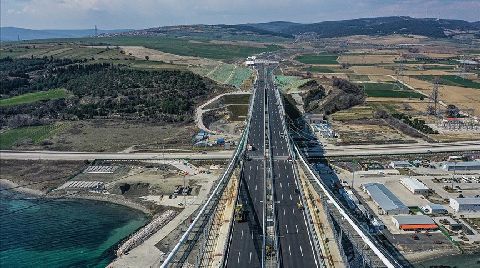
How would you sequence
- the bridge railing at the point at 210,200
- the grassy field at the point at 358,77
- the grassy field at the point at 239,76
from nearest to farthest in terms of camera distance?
the bridge railing at the point at 210,200 < the grassy field at the point at 239,76 < the grassy field at the point at 358,77

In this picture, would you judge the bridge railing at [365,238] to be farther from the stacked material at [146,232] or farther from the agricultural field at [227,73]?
the agricultural field at [227,73]

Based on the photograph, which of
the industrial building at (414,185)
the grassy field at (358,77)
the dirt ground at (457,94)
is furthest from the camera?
the grassy field at (358,77)

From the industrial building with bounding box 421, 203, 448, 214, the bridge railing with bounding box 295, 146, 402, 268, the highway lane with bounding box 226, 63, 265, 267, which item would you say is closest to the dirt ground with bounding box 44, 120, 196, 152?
the highway lane with bounding box 226, 63, 265, 267

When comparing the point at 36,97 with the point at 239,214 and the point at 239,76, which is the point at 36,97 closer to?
the point at 239,76

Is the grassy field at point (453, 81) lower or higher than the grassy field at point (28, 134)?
higher

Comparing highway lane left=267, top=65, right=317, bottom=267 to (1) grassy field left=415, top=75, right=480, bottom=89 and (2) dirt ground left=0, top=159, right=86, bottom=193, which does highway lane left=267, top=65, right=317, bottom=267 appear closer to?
(2) dirt ground left=0, top=159, right=86, bottom=193

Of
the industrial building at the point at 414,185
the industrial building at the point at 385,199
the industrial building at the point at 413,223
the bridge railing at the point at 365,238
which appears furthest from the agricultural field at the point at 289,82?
the bridge railing at the point at 365,238

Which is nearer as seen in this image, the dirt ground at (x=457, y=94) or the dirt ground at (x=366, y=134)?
the dirt ground at (x=366, y=134)
